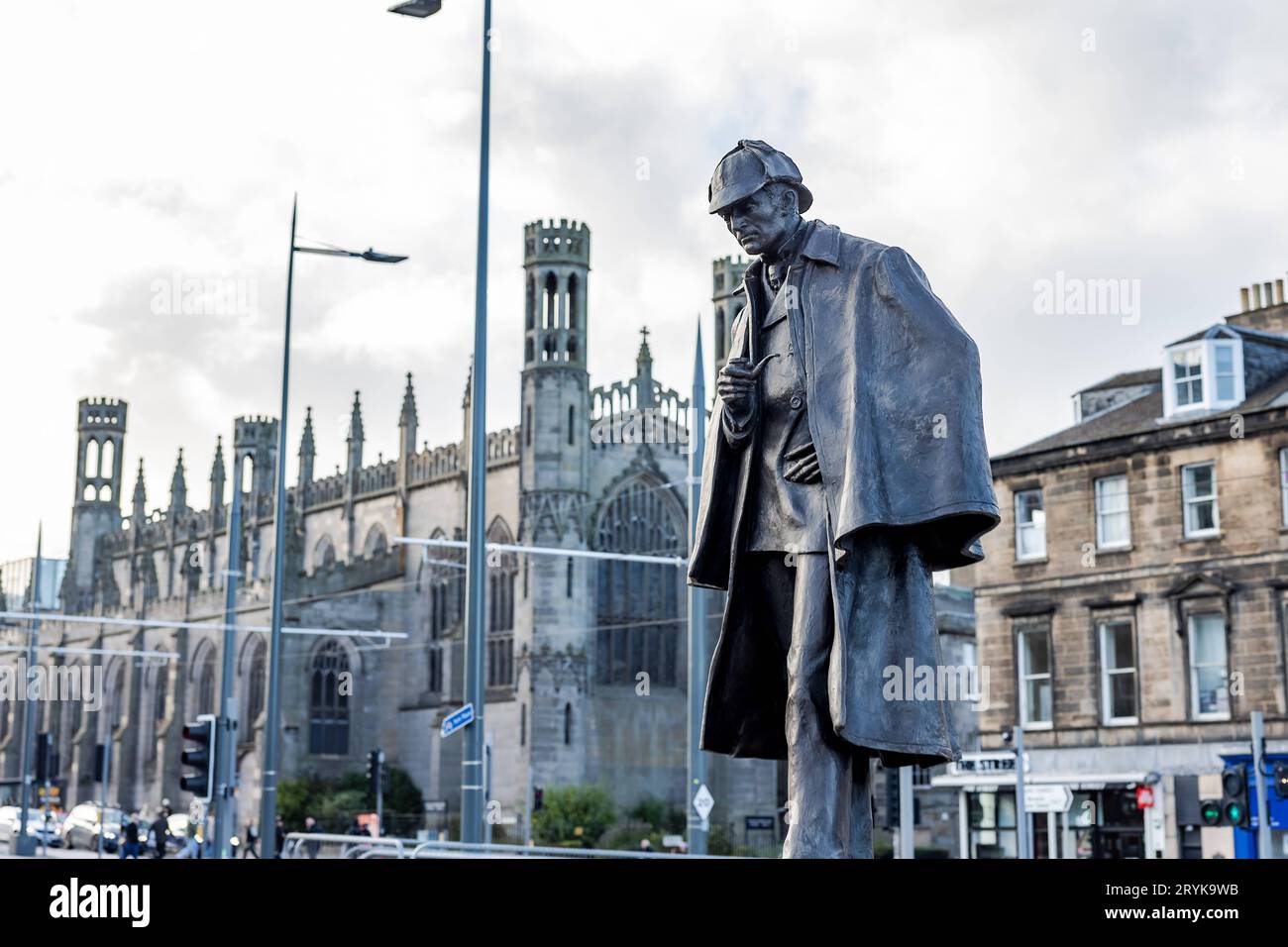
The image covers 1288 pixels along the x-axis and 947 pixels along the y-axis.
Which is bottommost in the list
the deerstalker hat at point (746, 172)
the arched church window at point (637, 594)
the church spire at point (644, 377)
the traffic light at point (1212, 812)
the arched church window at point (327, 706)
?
the traffic light at point (1212, 812)

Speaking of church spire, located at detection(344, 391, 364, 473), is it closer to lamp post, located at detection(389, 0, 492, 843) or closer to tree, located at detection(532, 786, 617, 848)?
tree, located at detection(532, 786, 617, 848)

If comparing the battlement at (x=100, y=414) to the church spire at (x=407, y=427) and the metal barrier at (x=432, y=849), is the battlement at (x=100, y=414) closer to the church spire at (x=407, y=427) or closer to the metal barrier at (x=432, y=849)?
the church spire at (x=407, y=427)

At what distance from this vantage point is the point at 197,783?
25.4 m

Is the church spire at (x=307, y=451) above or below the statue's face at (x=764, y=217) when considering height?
above

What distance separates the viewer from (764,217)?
6.05 meters

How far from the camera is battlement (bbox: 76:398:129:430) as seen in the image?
102188mm

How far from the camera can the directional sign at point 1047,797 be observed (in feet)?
117

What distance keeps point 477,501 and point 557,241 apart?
41487 mm

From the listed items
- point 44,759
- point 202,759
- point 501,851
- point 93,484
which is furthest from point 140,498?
point 501,851

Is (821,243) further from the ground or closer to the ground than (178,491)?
closer to the ground

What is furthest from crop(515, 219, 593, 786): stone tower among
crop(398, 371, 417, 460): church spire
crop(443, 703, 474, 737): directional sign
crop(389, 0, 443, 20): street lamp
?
crop(389, 0, 443, 20): street lamp

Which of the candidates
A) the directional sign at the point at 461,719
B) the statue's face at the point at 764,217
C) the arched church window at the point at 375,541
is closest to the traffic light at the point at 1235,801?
the directional sign at the point at 461,719

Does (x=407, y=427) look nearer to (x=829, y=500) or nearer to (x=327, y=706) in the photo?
(x=327, y=706)

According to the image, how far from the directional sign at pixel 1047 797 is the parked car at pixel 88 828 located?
22.3 meters
